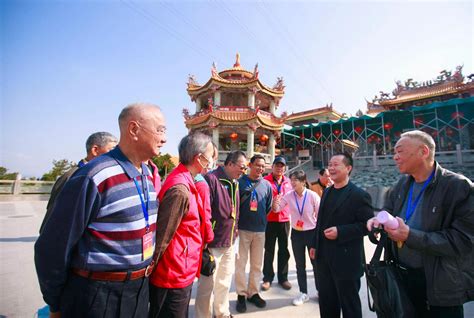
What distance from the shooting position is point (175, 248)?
5.54 ft

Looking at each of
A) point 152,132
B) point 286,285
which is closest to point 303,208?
point 286,285

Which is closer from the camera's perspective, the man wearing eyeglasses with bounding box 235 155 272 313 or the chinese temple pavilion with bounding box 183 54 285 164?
the man wearing eyeglasses with bounding box 235 155 272 313

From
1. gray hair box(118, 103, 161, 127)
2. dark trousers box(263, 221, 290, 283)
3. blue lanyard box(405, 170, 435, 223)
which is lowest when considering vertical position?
dark trousers box(263, 221, 290, 283)

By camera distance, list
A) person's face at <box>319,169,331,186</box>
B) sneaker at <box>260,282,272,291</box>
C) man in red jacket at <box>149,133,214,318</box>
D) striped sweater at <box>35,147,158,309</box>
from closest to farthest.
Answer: striped sweater at <box>35,147,158,309</box>, man in red jacket at <box>149,133,214,318</box>, sneaker at <box>260,282,272,291</box>, person's face at <box>319,169,331,186</box>

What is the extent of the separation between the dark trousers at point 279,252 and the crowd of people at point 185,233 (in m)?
1.24

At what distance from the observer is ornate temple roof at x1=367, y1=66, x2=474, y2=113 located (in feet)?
53.5

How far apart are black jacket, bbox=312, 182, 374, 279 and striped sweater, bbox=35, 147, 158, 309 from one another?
1.74 m

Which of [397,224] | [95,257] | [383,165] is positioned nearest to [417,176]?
[397,224]

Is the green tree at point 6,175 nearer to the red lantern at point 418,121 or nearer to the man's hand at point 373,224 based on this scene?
the man's hand at point 373,224

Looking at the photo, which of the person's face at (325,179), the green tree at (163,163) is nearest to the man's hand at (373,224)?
the person's face at (325,179)

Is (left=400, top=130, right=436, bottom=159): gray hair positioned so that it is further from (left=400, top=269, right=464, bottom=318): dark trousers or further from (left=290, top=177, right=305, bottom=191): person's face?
(left=290, top=177, right=305, bottom=191): person's face

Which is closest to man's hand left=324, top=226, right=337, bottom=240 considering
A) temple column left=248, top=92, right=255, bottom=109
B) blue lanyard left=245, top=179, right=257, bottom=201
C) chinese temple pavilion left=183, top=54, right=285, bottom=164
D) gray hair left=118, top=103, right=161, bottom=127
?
blue lanyard left=245, top=179, right=257, bottom=201

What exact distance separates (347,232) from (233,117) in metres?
15.9

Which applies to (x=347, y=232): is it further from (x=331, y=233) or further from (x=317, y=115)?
(x=317, y=115)
